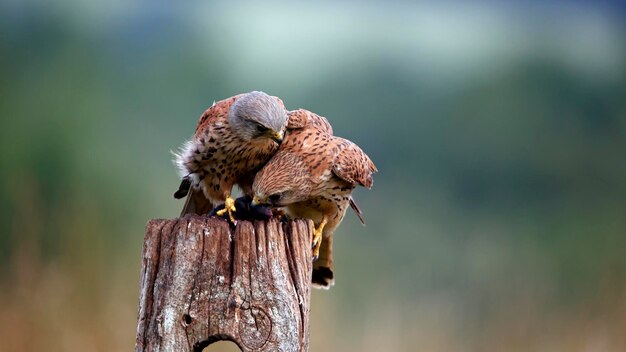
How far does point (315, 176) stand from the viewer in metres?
2.80

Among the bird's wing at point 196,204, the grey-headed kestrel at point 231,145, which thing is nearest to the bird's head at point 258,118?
the grey-headed kestrel at point 231,145

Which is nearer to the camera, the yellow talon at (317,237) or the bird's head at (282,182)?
the bird's head at (282,182)

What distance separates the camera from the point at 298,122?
9.58 ft

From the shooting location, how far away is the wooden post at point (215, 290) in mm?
2090

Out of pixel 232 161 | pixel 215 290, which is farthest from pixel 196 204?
pixel 215 290

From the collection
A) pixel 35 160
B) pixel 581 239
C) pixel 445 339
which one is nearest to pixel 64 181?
→ pixel 35 160

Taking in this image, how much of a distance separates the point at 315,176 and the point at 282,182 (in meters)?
0.18

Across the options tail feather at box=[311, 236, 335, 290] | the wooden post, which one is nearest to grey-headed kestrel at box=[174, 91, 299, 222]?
tail feather at box=[311, 236, 335, 290]

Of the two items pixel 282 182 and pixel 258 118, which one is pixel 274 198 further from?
pixel 258 118

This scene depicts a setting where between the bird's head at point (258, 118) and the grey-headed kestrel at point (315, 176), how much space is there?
10 centimetres

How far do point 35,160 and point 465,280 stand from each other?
233 centimetres

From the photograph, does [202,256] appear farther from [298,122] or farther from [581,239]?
[581,239]

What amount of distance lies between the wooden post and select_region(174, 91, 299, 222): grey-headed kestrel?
54cm

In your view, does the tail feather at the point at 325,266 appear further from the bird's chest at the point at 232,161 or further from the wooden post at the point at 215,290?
the wooden post at the point at 215,290
